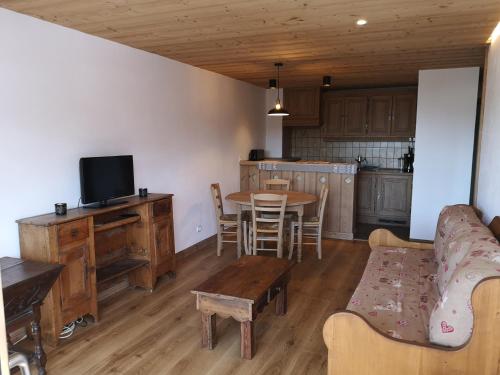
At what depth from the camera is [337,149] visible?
7445 mm

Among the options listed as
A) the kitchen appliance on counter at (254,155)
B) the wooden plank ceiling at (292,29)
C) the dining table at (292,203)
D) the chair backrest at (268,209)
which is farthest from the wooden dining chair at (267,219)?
the kitchen appliance on counter at (254,155)

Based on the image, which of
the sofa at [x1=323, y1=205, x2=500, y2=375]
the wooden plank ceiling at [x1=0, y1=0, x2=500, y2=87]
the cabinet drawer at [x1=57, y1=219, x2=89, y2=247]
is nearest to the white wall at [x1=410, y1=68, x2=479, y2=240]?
the wooden plank ceiling at [x1=0, y1=0, x2=500, y2=87]

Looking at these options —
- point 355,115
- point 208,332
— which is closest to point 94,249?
point 208,332

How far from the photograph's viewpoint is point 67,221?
2.76 metres

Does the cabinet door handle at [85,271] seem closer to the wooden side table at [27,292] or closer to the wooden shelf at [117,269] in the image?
the wooden shelf at [117,269]

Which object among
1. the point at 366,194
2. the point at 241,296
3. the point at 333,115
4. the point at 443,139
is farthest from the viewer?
the point at 333,115

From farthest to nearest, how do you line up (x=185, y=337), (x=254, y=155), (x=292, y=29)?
(x=254, y=155) → (x=292, y=29) → (x=185, y=337)

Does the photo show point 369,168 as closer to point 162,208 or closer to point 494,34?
point 494,34

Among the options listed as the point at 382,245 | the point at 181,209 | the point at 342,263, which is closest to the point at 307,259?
the point at 342,263

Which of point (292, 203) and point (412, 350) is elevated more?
Result: point (292, 203)

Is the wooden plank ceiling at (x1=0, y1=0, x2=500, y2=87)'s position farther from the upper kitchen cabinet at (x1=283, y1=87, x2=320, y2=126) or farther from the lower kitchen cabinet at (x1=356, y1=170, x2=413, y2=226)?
the lower kitchen cabinet at (x1=356, y1=170, x2=413, y2=226)

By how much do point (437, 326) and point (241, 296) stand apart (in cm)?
117

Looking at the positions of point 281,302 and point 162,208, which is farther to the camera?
point 162,208

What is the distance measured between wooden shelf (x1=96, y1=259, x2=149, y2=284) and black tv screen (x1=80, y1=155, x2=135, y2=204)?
59 centimetres
